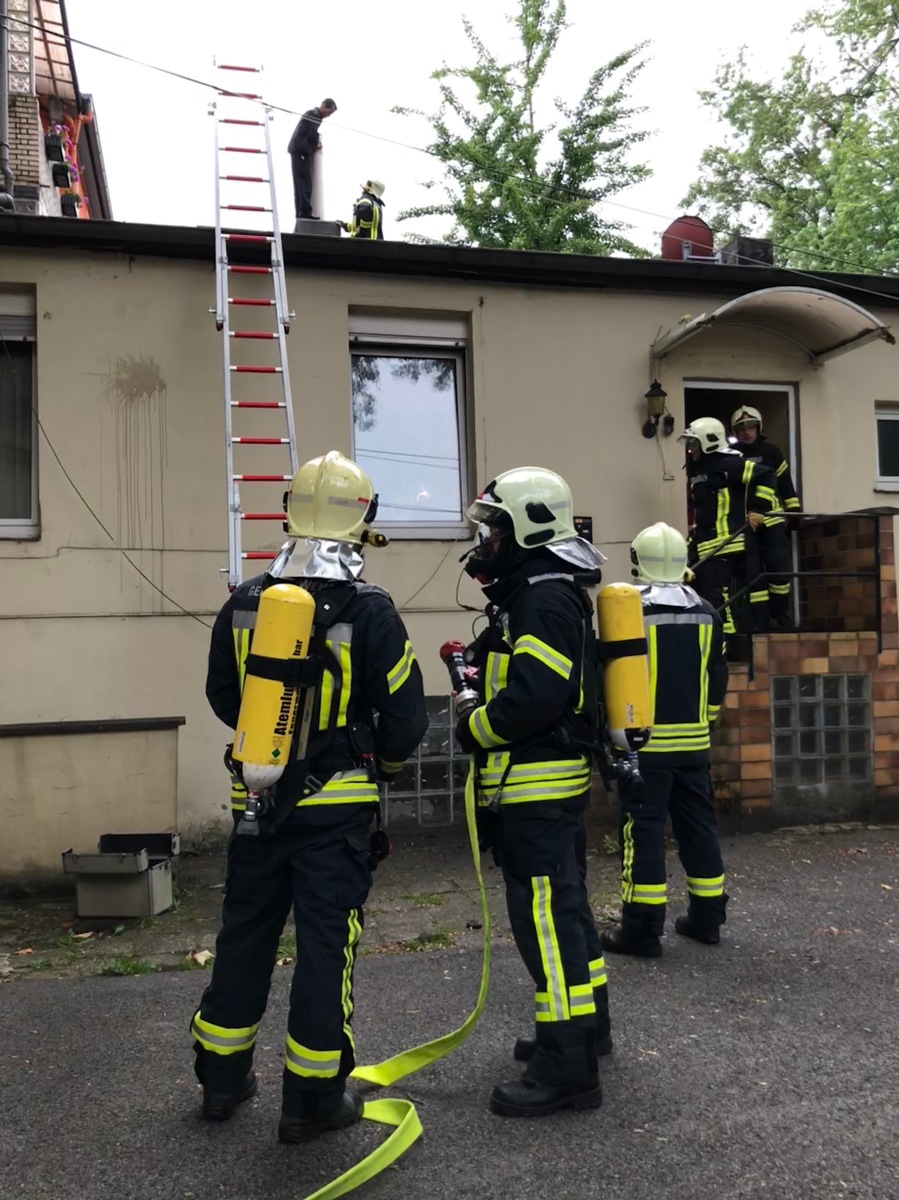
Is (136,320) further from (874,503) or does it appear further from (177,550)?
(874,503)

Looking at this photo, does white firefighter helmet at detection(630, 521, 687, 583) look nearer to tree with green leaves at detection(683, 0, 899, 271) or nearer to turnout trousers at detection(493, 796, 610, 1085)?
turnout trousers at detection(493, 796, 610, 1085)

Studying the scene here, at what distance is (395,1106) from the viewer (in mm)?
3059

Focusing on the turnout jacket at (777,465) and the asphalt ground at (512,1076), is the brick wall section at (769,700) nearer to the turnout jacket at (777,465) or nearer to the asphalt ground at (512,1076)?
the turnout jacket at (777,465)

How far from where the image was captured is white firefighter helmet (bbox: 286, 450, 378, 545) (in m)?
3.14

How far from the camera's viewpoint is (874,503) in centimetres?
780

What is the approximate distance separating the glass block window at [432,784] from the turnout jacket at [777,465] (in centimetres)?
280

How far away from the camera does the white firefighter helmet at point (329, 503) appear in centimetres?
314

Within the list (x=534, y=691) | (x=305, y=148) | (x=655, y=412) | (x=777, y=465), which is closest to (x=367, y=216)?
(x=305, y=148)

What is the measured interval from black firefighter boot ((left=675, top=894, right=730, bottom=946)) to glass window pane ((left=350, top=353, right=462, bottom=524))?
335 centimetres

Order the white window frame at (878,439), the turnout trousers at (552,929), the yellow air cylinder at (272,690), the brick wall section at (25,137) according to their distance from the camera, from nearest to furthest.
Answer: the yellow air cylinder at (272,690), the turnout trousers at (552,929), the white window frame at (878,439), the brick wall section at (25,137)

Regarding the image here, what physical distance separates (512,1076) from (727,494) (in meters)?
4.79

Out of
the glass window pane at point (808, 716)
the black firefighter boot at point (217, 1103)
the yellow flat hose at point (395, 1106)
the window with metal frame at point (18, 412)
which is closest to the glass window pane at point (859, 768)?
the glass window pane at point (808, 716)

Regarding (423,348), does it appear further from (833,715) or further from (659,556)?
(833,715)

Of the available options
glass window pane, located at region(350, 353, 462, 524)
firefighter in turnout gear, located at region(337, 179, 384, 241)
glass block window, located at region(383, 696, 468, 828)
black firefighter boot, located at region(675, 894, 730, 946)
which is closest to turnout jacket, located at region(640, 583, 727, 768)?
black firefighter boot, located at region(675, 894, 730, 946)
